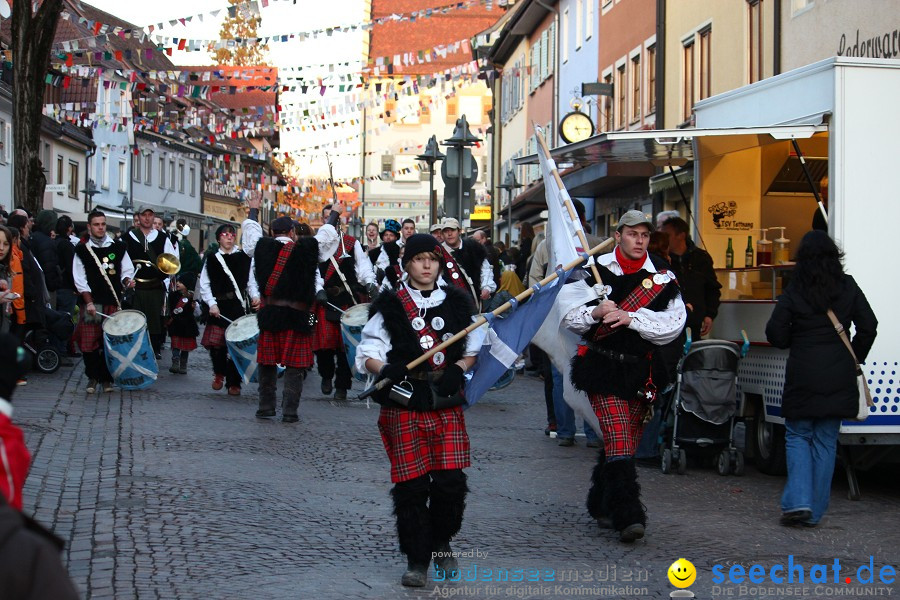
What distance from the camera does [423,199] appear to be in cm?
9794

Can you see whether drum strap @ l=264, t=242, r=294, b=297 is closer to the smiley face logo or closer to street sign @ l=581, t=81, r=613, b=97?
the smiley face logo

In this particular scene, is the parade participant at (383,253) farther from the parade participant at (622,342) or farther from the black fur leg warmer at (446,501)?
the black fur leg warmer at (446,501)

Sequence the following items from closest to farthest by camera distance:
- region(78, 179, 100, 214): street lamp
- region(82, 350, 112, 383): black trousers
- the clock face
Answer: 1. region(82, 350, 112, 383): black trousers
2. the clock face
3. region(78, 179, 100, 214): street lamp

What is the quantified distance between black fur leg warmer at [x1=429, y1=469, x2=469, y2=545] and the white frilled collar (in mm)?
807

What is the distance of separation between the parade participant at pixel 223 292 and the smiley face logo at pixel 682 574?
31.9 ft

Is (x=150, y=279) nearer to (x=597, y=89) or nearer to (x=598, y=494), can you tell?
(x=598, y=494)

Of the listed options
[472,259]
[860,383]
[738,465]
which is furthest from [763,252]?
[472,259]

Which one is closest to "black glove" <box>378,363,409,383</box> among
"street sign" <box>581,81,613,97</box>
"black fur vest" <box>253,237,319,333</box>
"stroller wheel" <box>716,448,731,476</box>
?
"stroller wheel" <box>716,448,731,476</box>

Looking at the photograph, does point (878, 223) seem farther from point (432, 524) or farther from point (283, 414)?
point (283, 414)

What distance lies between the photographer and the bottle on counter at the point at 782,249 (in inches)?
477

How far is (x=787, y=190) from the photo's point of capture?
12.7 m

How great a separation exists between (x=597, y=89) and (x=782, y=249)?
19762mm

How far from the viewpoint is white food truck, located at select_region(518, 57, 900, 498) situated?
30.5ft

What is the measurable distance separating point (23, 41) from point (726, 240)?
12.8 m
